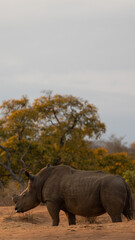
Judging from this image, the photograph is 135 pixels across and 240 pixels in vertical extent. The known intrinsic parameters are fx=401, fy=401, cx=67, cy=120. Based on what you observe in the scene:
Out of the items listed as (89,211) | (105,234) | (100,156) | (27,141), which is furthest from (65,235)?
(100,156)

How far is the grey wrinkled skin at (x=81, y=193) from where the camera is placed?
856cm

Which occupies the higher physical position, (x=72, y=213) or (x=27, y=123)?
(x=27, y=123)

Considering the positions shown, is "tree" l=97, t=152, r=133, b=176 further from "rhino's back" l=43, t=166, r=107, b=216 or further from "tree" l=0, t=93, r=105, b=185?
"rhino's back" l=43, t=166, r=107, b=216

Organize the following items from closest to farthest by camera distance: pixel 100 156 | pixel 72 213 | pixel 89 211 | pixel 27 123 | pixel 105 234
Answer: pixel 105 234, pixel 89 211, pixel 72 213, pixel 27 123, pixel 100 156

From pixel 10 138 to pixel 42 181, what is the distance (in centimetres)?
1184

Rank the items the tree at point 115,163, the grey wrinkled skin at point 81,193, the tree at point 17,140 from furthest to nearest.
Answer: the tree at point 115,163, the tree at point 17,140, the grey wrinkled skin at point 81,193

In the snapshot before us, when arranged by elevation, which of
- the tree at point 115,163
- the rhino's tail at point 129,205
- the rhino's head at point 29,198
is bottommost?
the rhino's tail at point 129,205

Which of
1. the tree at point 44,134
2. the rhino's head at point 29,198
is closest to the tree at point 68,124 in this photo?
the tree at point 44,134

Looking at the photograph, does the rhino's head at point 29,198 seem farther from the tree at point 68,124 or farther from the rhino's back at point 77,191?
the tree at point 68,124

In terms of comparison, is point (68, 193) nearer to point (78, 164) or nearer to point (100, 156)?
point (78, 164)

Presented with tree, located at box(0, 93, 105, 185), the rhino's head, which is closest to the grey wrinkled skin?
the rhino's head

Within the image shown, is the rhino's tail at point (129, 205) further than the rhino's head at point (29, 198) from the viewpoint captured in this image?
No

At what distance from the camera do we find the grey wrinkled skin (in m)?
8.56

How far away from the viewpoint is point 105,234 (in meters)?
6.40
